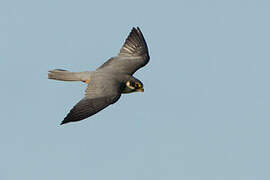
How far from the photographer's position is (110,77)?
63.6 feet

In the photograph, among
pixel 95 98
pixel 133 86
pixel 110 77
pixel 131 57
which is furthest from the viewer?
pixel 131 57

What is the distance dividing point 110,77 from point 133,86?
0.68m

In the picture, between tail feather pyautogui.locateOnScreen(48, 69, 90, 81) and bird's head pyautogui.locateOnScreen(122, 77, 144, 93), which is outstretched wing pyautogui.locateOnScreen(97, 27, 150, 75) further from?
tail feather pyautogui.locateOnScreen(48, 69, 90, 81)

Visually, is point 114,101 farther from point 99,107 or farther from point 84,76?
point 84,76

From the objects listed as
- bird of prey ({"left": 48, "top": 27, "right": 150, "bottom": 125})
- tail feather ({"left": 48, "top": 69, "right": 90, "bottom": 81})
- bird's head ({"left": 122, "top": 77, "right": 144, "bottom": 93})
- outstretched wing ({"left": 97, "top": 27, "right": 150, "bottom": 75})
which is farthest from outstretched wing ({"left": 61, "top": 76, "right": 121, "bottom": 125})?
outstretched wing ({"left": 97, "top": 27, "right": 150, "bottom": 75})

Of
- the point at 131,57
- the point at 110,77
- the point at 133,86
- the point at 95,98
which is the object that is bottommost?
the point at 95,98

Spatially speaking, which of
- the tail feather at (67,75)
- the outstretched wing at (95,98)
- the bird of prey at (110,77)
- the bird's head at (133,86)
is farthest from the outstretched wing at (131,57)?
the outstretched wing at (95,98)

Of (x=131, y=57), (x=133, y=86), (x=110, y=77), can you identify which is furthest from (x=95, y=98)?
(x=131, y=57)

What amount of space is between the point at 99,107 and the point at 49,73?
9.47 feet

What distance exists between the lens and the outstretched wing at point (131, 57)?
20.5m

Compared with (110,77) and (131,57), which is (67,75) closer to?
(110,77)

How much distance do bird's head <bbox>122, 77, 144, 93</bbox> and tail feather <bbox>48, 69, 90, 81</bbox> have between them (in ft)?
3.53

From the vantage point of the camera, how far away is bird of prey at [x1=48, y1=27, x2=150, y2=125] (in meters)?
17.6

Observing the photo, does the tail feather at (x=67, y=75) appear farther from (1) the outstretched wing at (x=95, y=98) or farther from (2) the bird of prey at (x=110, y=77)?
(1) the outstretched wing at (x=95, y=98)
